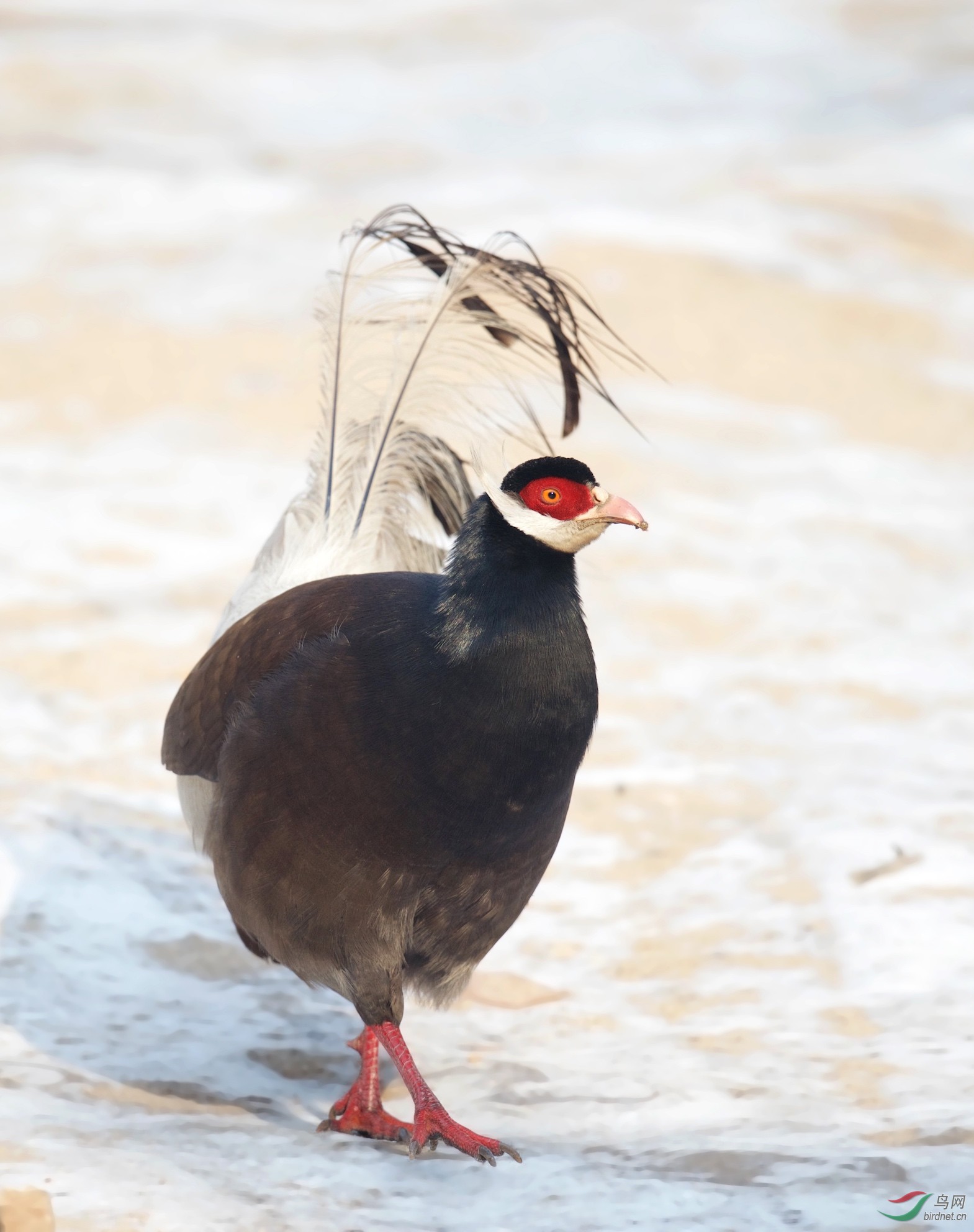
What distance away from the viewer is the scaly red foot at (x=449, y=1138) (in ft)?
12.2

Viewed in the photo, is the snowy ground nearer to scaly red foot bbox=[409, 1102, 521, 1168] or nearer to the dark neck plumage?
scaly red foot bbox=[409, 1102, 521, 1168]

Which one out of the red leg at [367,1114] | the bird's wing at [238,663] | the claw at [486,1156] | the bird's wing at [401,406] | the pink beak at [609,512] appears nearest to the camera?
the pink beak at [609,512]

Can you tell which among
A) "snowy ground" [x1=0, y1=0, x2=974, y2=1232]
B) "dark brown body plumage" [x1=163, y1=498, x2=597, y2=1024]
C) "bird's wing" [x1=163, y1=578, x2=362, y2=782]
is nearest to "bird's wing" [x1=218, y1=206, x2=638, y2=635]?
"bird's wing" [x1=163, y1=578, x2=362, y2=782]

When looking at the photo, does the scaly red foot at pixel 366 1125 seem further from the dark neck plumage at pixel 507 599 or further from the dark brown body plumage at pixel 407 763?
the dark neck plumage at pixel 507 599

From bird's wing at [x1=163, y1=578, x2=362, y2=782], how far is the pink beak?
79 cm

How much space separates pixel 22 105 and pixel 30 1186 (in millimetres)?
15812

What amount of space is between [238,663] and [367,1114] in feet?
4.49

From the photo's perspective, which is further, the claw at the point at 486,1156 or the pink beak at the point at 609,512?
the claw at the point at 486,1156

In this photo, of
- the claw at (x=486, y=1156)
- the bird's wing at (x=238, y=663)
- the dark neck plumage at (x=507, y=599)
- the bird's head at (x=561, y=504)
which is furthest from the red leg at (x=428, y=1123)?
the bird's head at (x=561, y=504)

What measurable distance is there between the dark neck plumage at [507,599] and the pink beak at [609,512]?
0.48 ft

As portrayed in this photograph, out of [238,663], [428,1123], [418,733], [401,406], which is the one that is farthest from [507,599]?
[401,406]

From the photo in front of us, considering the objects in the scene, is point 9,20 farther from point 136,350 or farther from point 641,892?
point 641,892

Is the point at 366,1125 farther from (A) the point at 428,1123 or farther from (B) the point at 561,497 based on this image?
(B) the point at 561,497

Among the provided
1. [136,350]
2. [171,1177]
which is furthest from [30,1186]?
[136,350]
